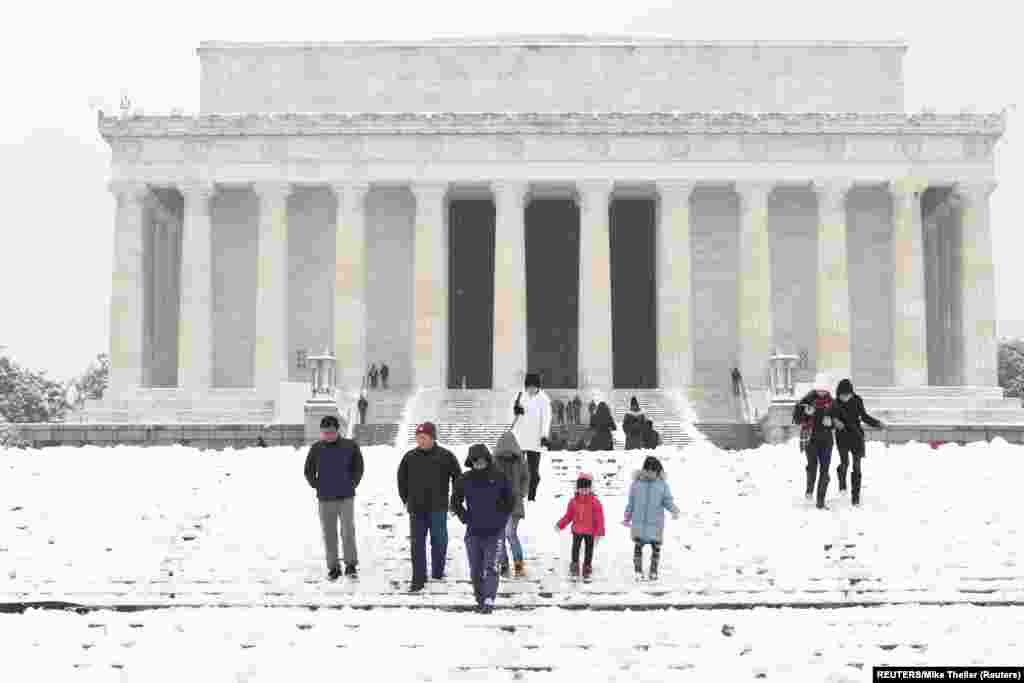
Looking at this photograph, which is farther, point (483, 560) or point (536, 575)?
point (536, 575)

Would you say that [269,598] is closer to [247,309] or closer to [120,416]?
[120,416]

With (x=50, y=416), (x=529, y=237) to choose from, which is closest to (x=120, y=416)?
(x=529, y=237)

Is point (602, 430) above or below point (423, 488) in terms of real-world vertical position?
above

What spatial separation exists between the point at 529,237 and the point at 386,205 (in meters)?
6.22

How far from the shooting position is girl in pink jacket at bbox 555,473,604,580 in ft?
64.6

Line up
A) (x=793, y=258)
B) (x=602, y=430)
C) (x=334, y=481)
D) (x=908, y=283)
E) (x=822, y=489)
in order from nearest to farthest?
1. (x=334, y=481)
2. (x=822, y=489)
3. (x=602, y=430)
4. (x=908, y=283)
5. (x=793, y=258)

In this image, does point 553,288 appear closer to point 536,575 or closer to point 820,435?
point 820,435

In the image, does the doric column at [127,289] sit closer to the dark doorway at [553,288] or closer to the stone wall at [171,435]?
the stone wall at [171,435]

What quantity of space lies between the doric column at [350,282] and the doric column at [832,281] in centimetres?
1751

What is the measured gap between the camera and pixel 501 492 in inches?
709

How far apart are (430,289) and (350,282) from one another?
3.17m

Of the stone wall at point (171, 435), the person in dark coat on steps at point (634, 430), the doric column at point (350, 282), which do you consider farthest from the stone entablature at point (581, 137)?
the person in dark coat on steps at point (634, 430)

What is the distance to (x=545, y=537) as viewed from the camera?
22266 mm

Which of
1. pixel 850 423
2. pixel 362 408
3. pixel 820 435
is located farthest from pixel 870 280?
pixel 820 435
